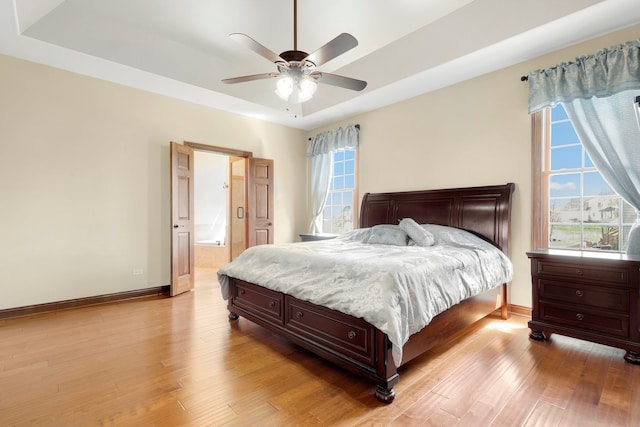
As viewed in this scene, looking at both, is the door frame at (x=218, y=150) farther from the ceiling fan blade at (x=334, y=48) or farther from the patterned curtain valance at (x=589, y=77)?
the patterned curtain valance at (x=589, y=77)

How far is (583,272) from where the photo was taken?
2463mm

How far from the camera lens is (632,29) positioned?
2.73 metres

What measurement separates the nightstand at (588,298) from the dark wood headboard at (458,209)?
703 millimetres

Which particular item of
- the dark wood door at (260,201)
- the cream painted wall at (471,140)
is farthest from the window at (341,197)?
the dark wood door at (260,201)

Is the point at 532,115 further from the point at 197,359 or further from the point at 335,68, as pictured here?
the point at 197,359

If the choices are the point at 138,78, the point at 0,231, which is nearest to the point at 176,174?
the point at 138,78

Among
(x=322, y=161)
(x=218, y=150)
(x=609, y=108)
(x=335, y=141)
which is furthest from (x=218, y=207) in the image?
(x=609, y=108)

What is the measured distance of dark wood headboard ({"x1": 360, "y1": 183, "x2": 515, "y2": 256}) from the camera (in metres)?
3.38

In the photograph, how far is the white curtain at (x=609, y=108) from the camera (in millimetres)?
2641

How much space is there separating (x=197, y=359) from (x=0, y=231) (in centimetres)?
Answer: 283

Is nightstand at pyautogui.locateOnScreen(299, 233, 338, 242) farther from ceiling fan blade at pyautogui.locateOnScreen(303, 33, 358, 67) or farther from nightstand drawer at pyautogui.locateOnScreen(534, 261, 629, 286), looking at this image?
ceiling fan blade at pyautogui.locateOnScreen(303, 33, 358, 67)

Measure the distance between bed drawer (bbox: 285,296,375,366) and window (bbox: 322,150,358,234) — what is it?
3005 millimetres

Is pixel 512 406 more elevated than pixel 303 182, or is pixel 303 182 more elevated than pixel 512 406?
pixel 303 182

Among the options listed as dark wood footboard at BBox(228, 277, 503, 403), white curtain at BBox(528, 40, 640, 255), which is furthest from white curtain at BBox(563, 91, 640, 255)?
dark wood footboard at BBox(228, 277, 503, 403)
